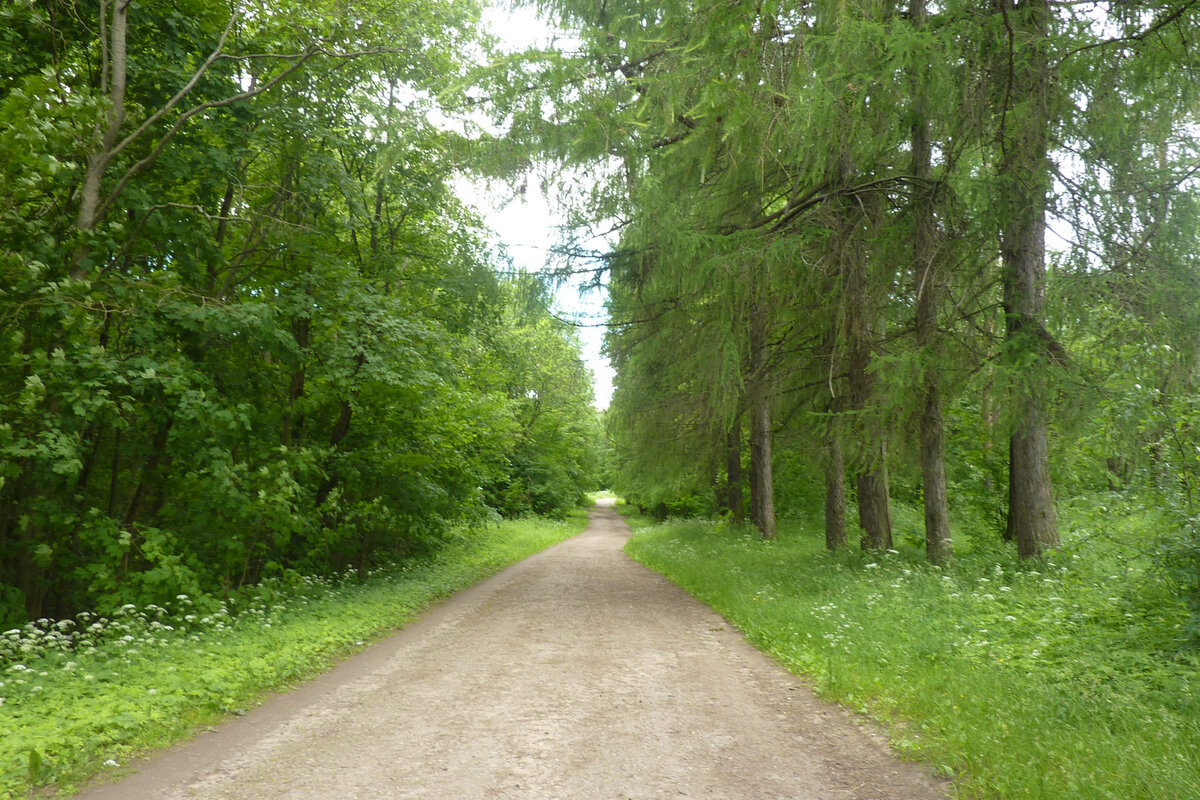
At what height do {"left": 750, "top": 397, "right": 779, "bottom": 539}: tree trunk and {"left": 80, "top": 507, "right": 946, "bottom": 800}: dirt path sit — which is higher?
{"left": 750, "top": 397, "right": 779, "bottom": 539}: tree trunk

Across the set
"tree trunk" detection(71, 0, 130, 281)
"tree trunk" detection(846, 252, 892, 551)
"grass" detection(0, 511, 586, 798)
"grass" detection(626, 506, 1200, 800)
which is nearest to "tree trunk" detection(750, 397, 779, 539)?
"tree trunk" detection(846, 252, 892, 551)

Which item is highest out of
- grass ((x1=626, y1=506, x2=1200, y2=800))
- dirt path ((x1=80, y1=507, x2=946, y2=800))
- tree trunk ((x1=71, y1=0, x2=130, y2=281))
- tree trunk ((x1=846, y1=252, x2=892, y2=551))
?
tree trunk ((x1=71, y1=0, x2=130, y2=281))

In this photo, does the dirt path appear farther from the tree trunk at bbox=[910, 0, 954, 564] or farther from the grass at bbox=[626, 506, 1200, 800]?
the tree trunk at bbox=[910, 0, 954, 564]

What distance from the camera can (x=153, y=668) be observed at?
5.55m

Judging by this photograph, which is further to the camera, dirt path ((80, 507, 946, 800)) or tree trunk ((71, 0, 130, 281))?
tree trunk ((71, 0, 130, 281))

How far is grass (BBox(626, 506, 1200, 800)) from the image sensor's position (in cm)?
365

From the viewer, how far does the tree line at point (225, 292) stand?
673 cm

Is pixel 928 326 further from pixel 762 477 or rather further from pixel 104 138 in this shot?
pixel 104 138

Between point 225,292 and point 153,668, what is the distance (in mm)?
5689

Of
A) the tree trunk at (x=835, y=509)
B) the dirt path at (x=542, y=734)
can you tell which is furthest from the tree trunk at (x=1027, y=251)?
the tree trunk at (x=835, y=509)

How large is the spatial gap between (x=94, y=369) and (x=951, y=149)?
10.0 meters

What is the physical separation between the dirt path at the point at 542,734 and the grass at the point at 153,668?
28 centimetres

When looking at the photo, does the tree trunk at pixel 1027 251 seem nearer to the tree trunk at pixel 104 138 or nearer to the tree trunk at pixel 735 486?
the tree trunk at pixel 104 138

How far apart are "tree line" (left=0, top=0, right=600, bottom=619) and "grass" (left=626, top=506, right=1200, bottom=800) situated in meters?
6.34
